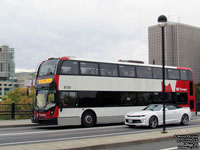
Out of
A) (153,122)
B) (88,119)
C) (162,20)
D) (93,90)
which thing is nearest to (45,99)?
(88,119)

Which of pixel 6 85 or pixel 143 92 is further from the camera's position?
pixel 6 85

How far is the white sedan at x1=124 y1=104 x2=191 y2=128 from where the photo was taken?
16984mm

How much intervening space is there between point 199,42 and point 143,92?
178801 mm

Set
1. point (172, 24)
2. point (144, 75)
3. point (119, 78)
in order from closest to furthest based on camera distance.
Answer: point (119, 78), point (144, 75), point (172, 24)

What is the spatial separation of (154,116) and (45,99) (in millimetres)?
6487

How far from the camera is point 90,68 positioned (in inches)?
768

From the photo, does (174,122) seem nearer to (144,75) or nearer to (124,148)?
(144,75)

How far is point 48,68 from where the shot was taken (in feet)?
60.7

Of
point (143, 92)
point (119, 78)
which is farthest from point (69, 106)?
point (143, 92)

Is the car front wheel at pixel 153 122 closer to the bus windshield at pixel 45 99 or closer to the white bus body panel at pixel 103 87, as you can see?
the white bus body panel at pixel 103 87

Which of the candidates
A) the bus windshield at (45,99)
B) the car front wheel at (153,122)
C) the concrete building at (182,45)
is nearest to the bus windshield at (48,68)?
the bus windshield at (45,99)

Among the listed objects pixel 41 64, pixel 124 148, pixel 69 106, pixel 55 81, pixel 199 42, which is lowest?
pixel 124 148

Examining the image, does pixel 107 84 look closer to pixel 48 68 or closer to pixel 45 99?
pixel 48 68

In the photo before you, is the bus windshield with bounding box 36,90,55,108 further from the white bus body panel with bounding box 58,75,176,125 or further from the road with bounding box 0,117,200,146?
the road with bounding box 0,117,200,146
